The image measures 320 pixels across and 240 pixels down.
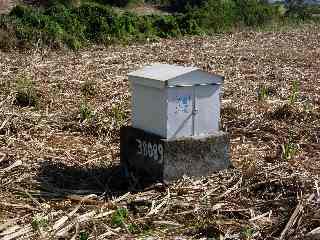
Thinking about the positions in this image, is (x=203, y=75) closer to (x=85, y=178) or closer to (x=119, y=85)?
(x=85, y=178)

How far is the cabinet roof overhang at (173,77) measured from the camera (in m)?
5.36

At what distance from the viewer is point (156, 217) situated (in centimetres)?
473

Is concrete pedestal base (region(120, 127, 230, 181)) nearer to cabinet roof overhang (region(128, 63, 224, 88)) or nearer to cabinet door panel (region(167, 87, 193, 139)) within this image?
cabinet door panel (region(167, 87, 193, 139))

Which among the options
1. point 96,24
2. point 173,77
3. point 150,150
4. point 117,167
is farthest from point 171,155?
point 96,24

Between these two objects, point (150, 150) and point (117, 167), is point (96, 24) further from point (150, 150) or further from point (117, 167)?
point (150, 150)

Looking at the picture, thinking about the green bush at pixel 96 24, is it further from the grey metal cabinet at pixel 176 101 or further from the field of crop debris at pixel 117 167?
the grey metal cabinet at pixel 176 101

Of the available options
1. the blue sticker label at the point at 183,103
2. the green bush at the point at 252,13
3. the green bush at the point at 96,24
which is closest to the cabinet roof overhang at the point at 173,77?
the blue sticker label at the point at 183,103

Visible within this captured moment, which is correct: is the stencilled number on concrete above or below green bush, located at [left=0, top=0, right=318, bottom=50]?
below

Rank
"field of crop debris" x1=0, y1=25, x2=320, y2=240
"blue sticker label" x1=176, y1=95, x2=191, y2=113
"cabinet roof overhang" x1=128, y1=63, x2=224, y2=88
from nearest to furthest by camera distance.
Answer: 1. "field of crop debris" x1=0, y1=25, x2=320, y2=240
2. "cabinet roof overhang" x1=128, y1=63, x2=224, y2=88
3. "blue sticker label" x1=176, y1=95, x2=191, y2=113

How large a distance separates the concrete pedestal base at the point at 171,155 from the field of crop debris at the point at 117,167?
3.8 inches

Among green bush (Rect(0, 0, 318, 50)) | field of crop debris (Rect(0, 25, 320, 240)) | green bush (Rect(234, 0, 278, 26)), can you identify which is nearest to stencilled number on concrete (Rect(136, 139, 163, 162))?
field of crop debris (Rect(0, 25, 320, 240))

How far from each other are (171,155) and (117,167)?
2.48 ft

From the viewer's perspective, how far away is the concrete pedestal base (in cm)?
541

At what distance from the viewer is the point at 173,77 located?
17.5 ft
